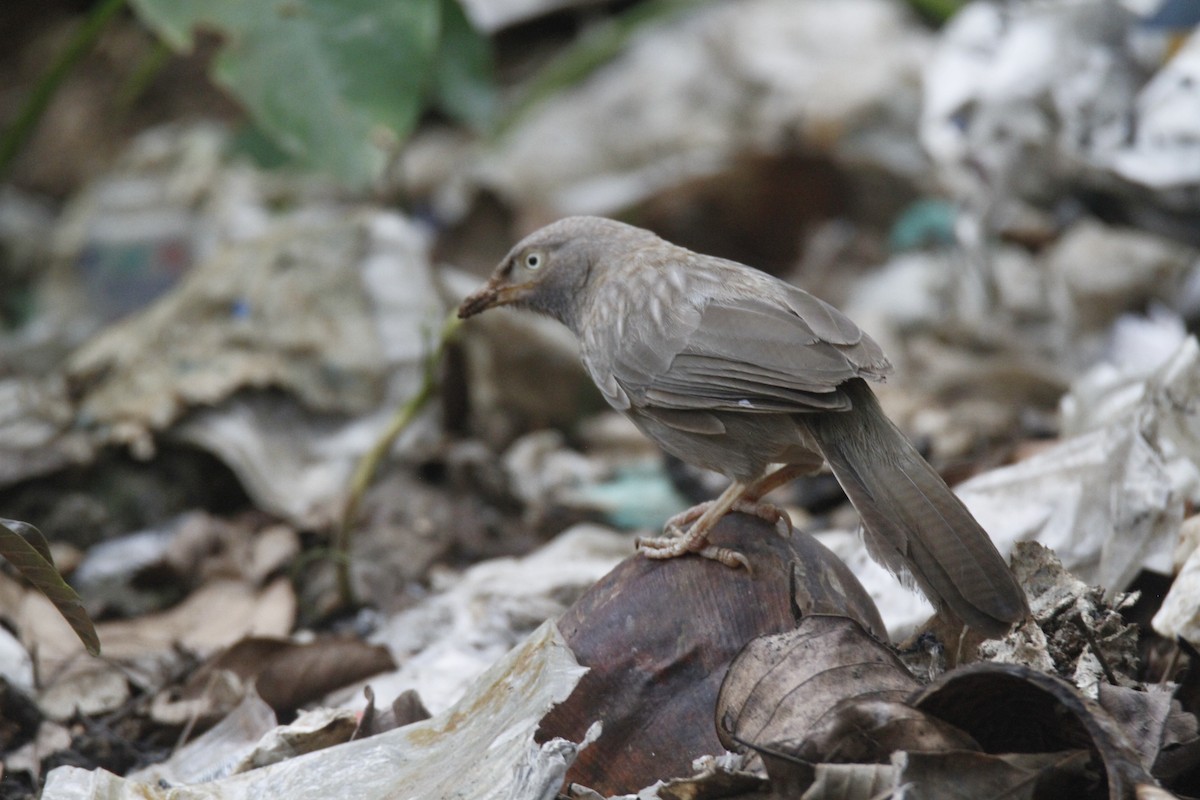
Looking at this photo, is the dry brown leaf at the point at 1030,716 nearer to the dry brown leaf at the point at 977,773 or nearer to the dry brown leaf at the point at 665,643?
the dry brown leaf at the point at 977,773

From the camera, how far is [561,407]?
6.31 metres

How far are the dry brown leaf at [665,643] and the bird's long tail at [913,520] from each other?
187 mm

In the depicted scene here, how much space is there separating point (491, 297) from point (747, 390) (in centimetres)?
114

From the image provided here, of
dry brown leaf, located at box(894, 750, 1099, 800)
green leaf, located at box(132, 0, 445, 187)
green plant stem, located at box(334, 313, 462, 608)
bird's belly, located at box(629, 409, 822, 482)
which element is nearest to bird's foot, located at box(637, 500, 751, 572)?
bird's belly, located at box(629, 409, 822, 482)

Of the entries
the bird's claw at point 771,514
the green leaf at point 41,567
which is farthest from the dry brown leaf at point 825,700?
the green leaf at point 41,567

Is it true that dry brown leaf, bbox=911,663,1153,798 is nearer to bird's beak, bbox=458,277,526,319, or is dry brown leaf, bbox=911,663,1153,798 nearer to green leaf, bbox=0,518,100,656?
green leaf, bbox=0,518,100,656

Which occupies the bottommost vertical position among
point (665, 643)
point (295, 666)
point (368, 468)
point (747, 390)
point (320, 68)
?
point (295, 666)

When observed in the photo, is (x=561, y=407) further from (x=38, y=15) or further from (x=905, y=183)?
(x=38, y=15)

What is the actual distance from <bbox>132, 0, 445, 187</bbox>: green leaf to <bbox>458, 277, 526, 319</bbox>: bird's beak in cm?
176

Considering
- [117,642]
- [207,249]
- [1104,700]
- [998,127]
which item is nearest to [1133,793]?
[1104,700]

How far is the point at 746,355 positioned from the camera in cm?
329

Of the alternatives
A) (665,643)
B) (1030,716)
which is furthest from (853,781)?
(665,643)

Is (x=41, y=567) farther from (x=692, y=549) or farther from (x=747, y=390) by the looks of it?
(x=747, y=390)

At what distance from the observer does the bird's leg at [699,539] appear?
2965 millimetres
